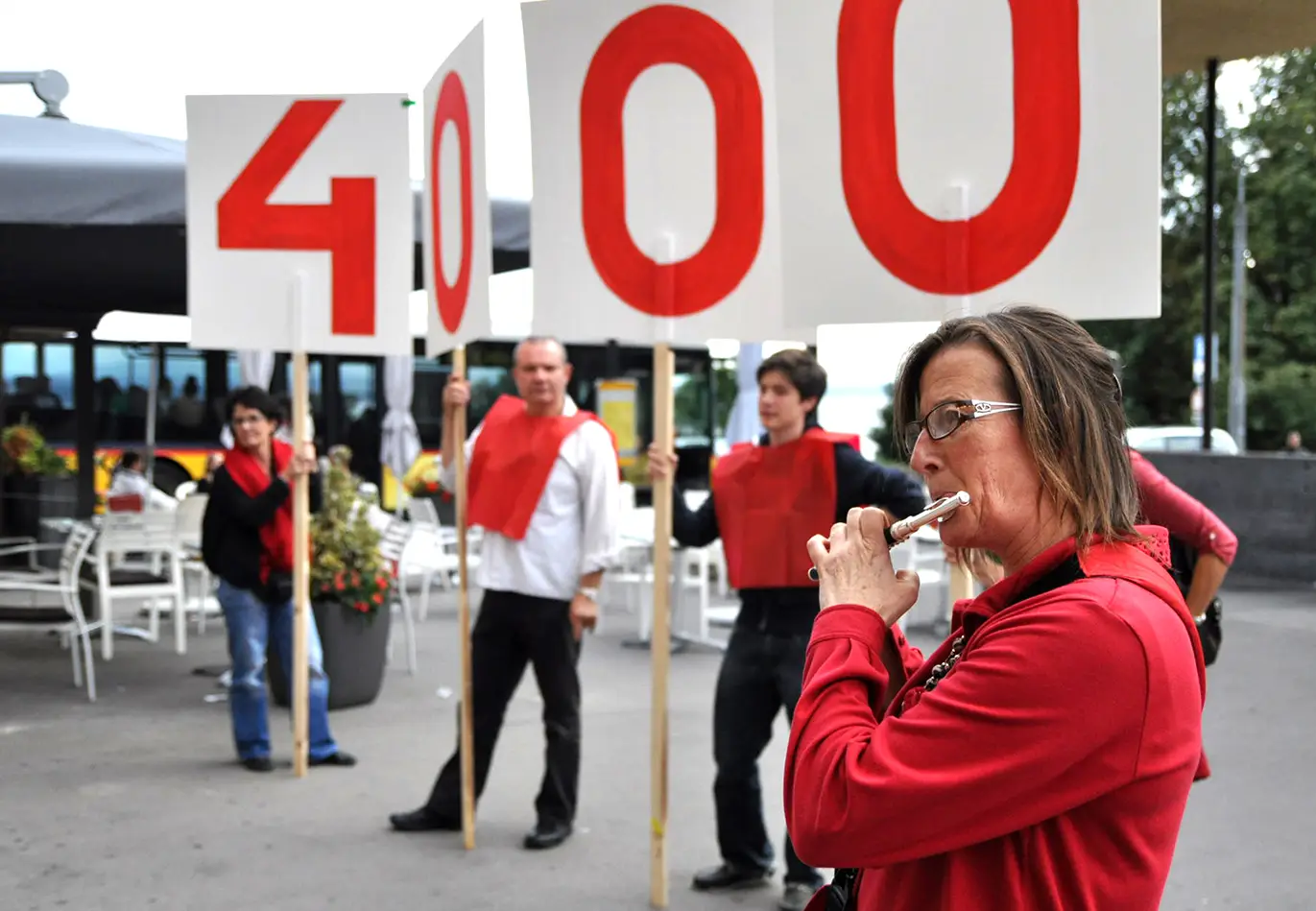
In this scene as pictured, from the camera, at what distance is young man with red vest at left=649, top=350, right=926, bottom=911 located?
14.0 ft

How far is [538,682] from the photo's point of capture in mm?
5039

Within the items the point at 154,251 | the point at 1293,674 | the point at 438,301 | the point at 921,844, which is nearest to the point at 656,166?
the point at 438,301

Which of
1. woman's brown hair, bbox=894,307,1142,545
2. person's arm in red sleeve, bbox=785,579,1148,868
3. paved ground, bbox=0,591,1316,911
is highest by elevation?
woman's brown hair, bbox=894,307,1142,545

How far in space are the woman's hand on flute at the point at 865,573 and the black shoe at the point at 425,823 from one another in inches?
148

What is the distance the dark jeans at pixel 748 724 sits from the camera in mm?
4285

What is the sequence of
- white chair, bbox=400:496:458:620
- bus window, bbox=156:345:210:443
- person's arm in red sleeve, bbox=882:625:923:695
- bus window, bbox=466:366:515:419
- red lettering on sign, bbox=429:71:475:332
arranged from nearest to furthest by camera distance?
person's arm in red sleeve, bbox=882:625:923:695 → red lettering on sign, bbox=429:71:475:332 → white chair, bbox=400:496:458:620 → bus window, bbox=156:345:210:443 → bus window, bbox=466:366:515:419

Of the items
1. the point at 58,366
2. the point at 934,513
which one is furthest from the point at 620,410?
the point at 934,513

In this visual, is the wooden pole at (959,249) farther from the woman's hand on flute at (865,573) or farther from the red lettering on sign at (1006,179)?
the woman's hand on flute at (865,573)

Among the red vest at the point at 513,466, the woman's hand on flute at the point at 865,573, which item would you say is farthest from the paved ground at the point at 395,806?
the woman's hand on flute at the point at 865,573

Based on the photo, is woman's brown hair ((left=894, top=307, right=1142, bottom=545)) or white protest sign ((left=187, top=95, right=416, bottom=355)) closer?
woman's brown hair ((left=894, top=307, right=1142, bottom=545))

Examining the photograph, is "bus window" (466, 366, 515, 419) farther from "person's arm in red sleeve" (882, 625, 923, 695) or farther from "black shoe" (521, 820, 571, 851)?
"person's arm in red sleeve" (882, 625, 923, 695)

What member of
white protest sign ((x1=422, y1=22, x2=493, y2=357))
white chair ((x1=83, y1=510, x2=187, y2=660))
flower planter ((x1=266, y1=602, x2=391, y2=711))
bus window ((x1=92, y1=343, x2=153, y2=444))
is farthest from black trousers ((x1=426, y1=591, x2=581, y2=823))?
bus window ((x1=92, y1=343, x2=153, y2=444))

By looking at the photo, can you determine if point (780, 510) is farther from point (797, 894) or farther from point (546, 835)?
point (546, 835)

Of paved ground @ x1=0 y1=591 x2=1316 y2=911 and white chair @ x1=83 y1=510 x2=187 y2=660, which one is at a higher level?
white chair @ x1=83 y1=510 x2=187 y2=660
